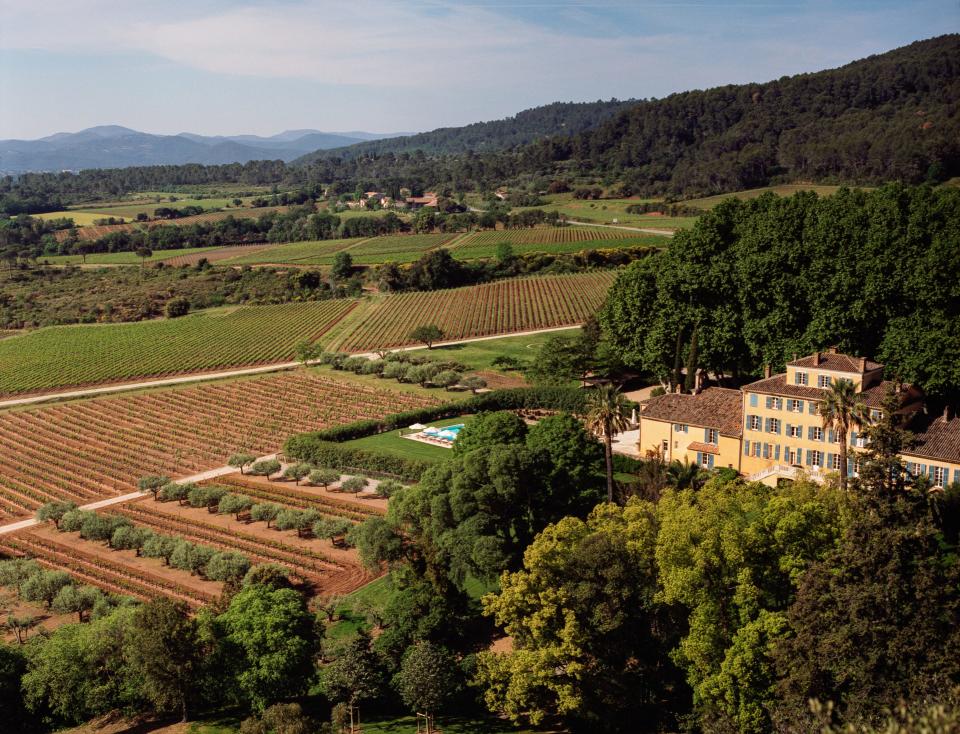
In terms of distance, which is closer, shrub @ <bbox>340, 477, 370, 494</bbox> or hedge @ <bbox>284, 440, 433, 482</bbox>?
shrub @ <bbox>340, 477, 370, 494</bbox>

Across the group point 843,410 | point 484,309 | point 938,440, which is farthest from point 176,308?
point 938,440

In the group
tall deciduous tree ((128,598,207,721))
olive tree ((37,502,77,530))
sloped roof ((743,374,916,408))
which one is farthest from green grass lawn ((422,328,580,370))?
tall deciduous tree ((128,598,207,721))

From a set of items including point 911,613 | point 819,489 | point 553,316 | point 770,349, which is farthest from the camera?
point 553,316

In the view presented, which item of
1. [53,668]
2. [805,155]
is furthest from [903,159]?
[53,668]

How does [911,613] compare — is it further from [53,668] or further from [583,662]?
[53,668]

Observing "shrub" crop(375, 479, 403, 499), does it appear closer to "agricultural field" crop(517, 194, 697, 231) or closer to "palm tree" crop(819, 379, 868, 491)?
"palm tree" crop(819, 379, 868, 491)

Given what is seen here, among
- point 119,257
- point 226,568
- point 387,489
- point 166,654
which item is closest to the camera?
point 166,654

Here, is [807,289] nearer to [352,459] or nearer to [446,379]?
[352,459]
